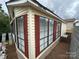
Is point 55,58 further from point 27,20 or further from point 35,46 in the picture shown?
point 27,20

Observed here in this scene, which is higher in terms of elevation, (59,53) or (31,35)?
(31,35)

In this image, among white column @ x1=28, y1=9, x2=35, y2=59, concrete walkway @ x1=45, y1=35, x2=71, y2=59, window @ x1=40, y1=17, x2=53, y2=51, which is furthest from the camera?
concrete walkway @ x1=45, y1=35, x2=71, y2=59

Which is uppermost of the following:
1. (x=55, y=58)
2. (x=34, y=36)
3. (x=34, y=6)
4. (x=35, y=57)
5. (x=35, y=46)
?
(x=34, y=6)

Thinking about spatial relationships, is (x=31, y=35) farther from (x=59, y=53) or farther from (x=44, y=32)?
(x=59, y=53)

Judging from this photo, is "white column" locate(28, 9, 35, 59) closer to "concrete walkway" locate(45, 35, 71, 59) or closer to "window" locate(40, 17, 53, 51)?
"window" locate(40, 17, 53, 51)

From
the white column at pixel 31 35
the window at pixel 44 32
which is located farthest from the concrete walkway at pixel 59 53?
the white column at pixel 31 35

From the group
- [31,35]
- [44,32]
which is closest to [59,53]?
[44,32]

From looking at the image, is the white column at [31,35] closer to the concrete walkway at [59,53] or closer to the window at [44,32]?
the window at [44,32]

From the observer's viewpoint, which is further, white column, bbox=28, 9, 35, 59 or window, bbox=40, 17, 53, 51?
window, bbox=40, 17, 53, 51

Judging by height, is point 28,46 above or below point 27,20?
below

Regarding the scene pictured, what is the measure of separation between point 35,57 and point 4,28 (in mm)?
13558

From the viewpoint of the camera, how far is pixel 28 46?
595 cm

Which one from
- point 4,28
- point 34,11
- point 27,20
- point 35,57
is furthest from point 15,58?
point 4,28

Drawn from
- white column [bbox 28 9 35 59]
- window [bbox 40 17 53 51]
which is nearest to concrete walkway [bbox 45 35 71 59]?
window [bbox 40 17 53 51]
